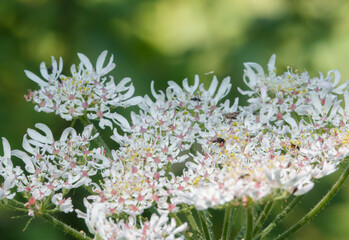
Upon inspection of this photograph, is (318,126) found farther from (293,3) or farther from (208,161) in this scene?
(293,3)

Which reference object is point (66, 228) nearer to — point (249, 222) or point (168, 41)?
point (249, 222)

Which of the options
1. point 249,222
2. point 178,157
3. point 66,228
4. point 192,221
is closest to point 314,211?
point 249,222

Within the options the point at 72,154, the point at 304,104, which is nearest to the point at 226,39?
the point at 304,104

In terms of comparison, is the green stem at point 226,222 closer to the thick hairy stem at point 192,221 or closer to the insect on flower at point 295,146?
the thick hairy stem at point 192,221

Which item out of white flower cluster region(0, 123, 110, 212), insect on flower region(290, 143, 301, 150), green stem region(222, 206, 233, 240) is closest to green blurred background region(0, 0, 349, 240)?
white flower cluster region(0, 123, 110, 212)

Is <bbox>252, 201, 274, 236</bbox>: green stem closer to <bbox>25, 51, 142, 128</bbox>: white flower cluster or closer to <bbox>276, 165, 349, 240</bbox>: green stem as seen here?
<bbox>276, 165, 349, 240</bbox>: green stem
